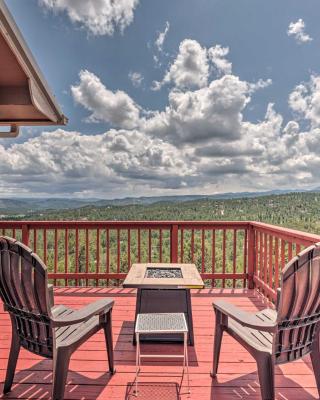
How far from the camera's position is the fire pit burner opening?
3.13 meters

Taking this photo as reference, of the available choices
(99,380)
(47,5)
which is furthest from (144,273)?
(47,5)

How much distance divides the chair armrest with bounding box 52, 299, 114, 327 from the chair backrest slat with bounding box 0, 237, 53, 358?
0.09 meters

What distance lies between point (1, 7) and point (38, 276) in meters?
1.86

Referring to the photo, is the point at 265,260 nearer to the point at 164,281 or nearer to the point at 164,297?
the point at 164,297

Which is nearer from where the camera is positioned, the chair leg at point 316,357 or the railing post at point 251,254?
the chair leg at point 316,357

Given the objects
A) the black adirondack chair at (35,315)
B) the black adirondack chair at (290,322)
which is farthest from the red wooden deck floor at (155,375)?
the black adirondack chair at (290,322)

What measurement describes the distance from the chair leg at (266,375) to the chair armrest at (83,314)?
3.75 ft

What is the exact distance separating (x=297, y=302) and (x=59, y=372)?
159cm

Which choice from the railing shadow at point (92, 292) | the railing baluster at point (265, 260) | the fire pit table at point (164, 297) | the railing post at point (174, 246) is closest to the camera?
the fire pit table at point (164, 297)

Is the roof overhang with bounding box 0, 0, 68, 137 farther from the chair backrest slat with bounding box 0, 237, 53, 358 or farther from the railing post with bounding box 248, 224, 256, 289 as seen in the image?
the railing post with bounding box 248, 224, 256, 289

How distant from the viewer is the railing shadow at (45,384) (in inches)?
86.6

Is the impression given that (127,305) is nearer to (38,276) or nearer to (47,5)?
(38,276)

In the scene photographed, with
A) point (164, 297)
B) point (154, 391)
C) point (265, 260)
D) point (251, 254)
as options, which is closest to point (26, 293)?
point (154, 391)

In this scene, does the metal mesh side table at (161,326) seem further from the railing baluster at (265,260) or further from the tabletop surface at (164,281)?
the railing baluster at (265,260)
